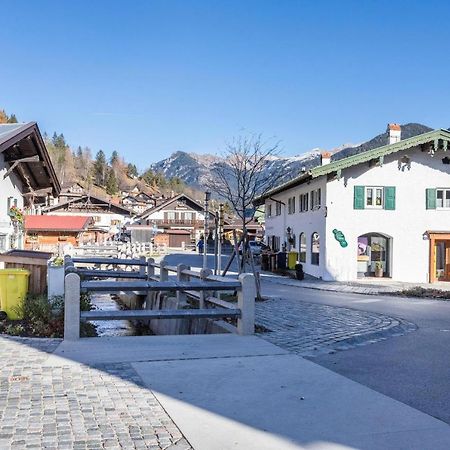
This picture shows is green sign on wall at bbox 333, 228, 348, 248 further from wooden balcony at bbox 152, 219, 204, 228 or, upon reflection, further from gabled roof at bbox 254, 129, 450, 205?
wooden balcony at bbox 152, 219, 204, 228

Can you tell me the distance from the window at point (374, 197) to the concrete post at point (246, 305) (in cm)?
1900

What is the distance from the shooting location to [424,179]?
1094 inches

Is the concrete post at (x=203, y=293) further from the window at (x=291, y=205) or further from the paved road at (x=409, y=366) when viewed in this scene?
the window at (x=291, y=205)

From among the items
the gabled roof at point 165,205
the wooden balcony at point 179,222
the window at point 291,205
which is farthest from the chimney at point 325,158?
the wooden balcony at point 179,222

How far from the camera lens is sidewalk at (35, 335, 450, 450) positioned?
4.67 m

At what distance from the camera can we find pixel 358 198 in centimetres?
2712

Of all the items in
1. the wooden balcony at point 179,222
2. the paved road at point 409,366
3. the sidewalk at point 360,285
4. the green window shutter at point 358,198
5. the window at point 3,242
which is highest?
the wooden balcony at point 179,222

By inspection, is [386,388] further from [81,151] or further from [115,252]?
[81,151]

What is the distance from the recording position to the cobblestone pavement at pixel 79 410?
14.7 feet

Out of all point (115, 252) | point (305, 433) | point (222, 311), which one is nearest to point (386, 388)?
point (305, 433)

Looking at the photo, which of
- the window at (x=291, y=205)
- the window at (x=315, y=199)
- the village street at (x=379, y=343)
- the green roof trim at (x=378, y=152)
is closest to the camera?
the village street at (x=379, y=343)

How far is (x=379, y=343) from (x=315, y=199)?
790 inches

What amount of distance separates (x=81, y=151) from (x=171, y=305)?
548 ft

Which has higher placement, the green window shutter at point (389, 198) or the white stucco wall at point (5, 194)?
the green window shutter at point (389, 198)
